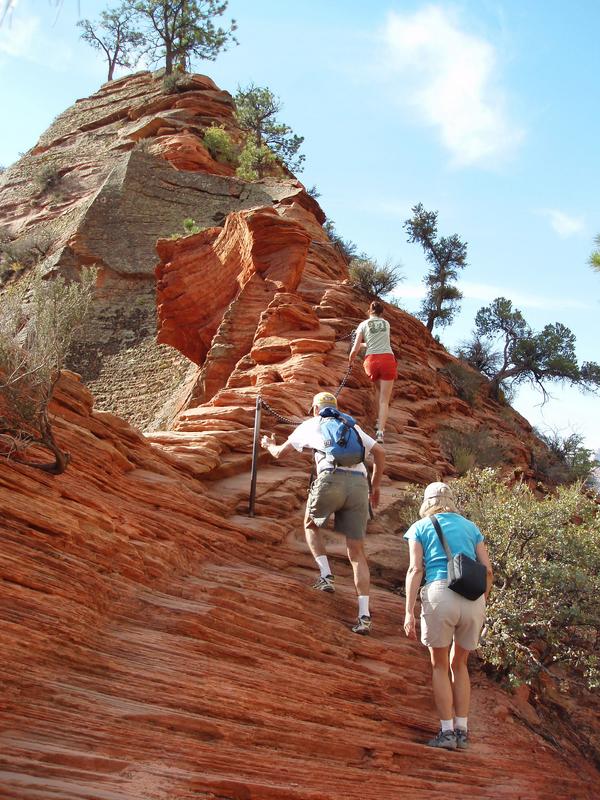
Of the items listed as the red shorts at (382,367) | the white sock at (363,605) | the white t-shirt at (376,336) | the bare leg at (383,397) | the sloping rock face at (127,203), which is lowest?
the white sock at (363,605)

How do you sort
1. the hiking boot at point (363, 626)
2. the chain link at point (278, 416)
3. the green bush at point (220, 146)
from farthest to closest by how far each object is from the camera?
the green bush at point (220, 146)
the chain link at point (278, 416)
the hiking boot at point (363, 626)

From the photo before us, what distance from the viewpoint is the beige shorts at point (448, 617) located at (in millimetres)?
5695

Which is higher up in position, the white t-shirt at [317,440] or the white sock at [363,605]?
the white t-shirt at [317,440]

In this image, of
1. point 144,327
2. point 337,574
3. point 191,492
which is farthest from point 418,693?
point 144,327

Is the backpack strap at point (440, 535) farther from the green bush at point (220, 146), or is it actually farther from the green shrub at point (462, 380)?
the green bush at point (220, 146)

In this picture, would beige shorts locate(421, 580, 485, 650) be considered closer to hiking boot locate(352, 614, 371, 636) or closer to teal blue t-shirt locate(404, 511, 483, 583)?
teal blue t-shirt locate(404, 511, 483, 583)

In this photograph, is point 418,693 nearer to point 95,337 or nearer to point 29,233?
point 95,337

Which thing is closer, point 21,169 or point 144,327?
point 144,327

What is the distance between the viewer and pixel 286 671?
584 centimetres

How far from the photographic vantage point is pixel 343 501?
7.19m

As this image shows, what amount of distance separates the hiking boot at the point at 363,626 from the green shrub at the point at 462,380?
34.5 ft

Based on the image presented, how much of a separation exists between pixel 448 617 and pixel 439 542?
563mm

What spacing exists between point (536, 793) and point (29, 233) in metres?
26.8

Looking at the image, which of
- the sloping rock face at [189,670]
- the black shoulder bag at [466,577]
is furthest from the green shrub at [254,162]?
the black shoulder bag at [466,577]
